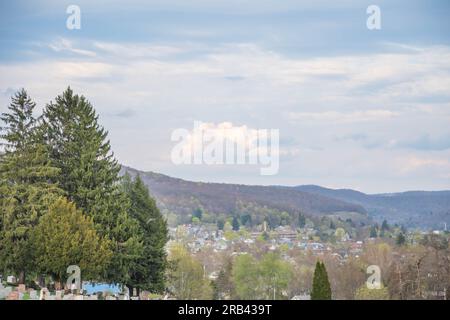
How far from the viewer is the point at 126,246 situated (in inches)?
1540

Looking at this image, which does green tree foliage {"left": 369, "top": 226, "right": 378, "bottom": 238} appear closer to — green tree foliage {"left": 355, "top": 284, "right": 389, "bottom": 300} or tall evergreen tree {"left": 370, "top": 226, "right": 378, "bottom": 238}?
tall evergreen tree {"left": 370, "top": 226, "right": 378, "bottom": 238}

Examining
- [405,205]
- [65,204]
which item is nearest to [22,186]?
[65,204]

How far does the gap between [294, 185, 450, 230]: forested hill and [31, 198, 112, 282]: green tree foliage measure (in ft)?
124

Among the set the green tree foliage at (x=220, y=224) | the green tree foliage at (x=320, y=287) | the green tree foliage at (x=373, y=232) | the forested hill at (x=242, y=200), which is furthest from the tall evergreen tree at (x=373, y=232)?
the green tree foliage at (x=320, y=287)

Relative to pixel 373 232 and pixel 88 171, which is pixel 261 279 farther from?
pixel 373 232

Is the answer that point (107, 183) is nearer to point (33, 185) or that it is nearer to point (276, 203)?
point (33, 185)

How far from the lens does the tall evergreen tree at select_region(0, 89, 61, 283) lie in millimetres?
36312

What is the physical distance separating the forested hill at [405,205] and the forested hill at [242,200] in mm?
1736

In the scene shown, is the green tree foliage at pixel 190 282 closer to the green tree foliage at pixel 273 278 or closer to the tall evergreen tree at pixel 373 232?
the green tree foliage at pixel 273 278

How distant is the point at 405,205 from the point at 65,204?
1939 inches

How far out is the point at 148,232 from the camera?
141 feet

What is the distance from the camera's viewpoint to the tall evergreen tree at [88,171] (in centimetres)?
3862
